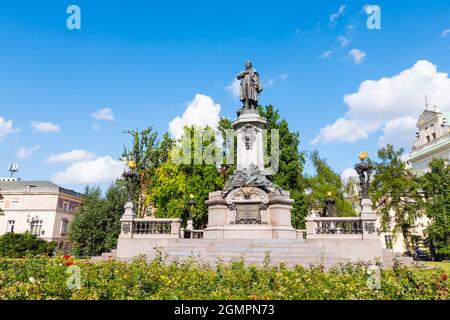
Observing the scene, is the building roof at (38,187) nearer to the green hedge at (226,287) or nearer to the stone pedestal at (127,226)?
the stone pedestal at (127,226)

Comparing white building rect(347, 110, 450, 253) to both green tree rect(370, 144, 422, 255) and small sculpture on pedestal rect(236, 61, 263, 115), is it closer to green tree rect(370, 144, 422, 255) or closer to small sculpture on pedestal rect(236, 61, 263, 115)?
green tree rect(370, 144, 422, 255)

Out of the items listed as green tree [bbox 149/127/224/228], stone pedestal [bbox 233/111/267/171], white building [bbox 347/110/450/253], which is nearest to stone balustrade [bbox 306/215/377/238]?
stone pedestal [bbox 233/111/267/171]

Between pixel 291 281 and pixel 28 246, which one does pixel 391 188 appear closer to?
pixel 291 281

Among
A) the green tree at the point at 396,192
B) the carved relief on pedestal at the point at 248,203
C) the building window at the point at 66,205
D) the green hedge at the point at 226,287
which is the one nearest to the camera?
the green hedge at the point at 226,287

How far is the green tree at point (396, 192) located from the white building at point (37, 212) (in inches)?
1949

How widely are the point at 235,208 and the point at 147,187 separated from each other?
2283cm

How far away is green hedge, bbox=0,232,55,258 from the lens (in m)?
26.6

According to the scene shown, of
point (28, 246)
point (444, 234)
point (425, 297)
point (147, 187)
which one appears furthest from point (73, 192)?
point (425, 297)

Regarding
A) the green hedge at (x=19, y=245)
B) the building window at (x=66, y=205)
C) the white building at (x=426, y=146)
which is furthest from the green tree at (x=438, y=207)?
the building window at (x=66, y=205)

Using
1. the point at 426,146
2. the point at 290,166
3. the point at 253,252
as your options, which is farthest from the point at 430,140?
the point at 253,252

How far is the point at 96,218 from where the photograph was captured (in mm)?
32125

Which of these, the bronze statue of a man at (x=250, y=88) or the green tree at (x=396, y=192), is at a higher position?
the bronze statue of a man at (x=250, y=88)

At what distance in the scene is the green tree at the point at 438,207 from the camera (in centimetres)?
3172

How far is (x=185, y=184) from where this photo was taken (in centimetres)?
3331
